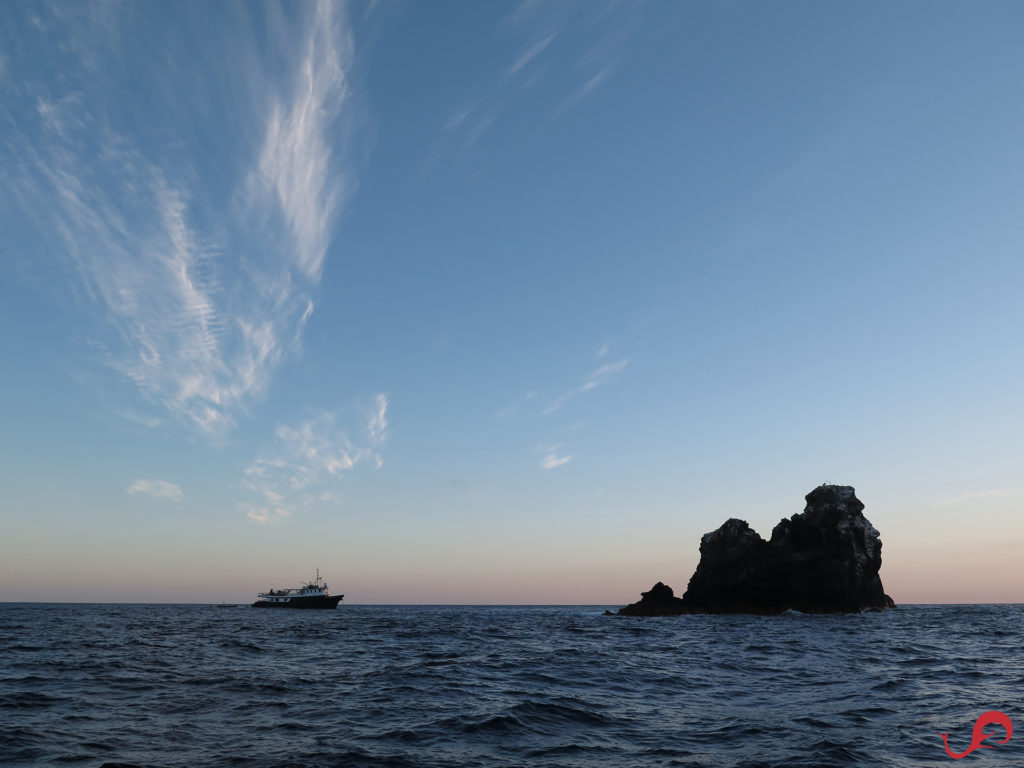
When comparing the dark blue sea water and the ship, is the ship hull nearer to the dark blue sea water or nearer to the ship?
the ship

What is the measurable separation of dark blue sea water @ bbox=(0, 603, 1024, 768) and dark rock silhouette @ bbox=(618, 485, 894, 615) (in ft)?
173

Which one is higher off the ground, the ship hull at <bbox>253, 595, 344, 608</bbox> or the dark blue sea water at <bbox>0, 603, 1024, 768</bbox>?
the ship hull at <bbox>253, 595, 344, 608</bbox>

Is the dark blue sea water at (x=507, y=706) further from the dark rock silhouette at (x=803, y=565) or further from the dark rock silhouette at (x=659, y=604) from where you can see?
the dark rock silhouette at (x=659, y=604)

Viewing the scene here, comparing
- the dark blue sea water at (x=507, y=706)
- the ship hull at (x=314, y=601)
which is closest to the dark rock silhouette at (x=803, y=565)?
the dark blue sea water at (x=507, y=706)

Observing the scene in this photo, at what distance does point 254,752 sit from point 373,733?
3362mm

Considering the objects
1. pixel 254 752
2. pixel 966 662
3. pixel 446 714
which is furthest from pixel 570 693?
pixel 966 662

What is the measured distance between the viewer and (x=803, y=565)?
88.5m

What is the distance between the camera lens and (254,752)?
48.1 ft

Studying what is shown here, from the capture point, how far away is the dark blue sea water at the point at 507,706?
1455cm

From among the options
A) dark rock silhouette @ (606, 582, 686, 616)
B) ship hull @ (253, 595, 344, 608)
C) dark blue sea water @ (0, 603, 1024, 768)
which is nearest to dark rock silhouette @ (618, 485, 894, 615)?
dark rock silhouette @ (606, 582, 686, 616)

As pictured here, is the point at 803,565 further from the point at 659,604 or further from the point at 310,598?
the point at 310,598

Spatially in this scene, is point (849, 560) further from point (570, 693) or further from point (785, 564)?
point (570, 693)

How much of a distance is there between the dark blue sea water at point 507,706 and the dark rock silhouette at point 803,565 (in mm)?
52601

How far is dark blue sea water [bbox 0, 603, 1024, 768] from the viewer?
14547mm
